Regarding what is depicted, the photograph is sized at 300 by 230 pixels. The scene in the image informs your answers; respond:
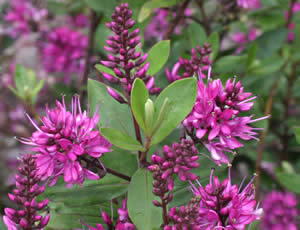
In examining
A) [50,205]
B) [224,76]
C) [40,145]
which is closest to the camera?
[40,145]

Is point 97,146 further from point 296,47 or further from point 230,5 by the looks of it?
point 296,47

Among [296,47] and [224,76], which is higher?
[296,47]

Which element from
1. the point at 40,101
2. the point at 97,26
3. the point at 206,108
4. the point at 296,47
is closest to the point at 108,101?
the point at 206,108

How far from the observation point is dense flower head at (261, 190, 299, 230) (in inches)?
63.4

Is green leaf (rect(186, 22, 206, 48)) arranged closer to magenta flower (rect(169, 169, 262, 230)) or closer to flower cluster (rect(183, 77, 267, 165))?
flower cluster (rect(183, 77, 267, 165))

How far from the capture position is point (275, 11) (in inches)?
79.8

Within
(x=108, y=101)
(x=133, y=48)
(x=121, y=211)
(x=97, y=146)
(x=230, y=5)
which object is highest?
(x=230, y=5)

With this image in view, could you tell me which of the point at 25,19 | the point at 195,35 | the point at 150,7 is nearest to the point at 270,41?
the point at 195,35

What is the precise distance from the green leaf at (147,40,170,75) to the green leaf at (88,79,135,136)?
134 millimetres

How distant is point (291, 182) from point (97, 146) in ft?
2.34

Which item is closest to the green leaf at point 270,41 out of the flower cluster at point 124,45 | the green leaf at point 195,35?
the green leaf at point 195,35

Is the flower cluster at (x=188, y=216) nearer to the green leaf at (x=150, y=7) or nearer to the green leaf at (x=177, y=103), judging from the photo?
the green leaf at (x=177, y=103)

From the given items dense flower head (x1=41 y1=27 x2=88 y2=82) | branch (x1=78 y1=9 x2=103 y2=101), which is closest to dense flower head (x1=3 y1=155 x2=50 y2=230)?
branch (x1=78 y1=9 x2=103 y2=101)

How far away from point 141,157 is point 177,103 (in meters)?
0.19
